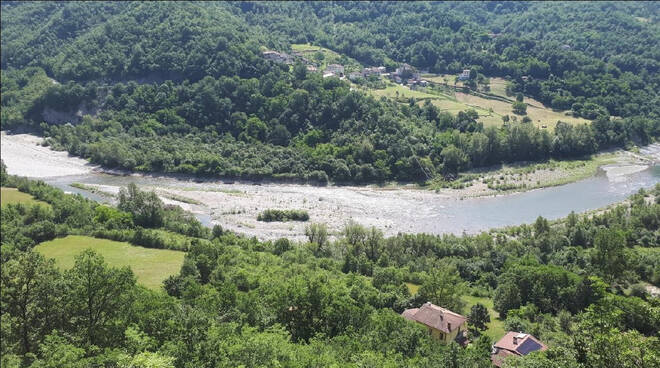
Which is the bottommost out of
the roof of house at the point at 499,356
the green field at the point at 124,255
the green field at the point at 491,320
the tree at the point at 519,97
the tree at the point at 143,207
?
the green field at the point at 491,320

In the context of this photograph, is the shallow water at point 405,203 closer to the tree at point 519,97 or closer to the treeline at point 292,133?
the treeline at point 292,133

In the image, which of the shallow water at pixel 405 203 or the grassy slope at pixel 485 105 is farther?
the grassy slope at pixel 485 105

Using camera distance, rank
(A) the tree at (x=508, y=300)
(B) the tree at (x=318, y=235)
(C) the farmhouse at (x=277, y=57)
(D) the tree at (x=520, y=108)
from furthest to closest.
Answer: (C) the farmhouse at (x=277, y=57)
(D) the tree at (x=520, y=108)
(B) the tree at (x=318, y=235)
(A) the tree at (x=508, y=300)

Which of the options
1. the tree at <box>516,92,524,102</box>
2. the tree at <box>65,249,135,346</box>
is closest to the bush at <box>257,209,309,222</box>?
the tree at <box>65,249,135,346</box>

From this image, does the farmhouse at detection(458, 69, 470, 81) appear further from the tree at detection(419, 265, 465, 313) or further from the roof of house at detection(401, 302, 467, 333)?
the roof of house at detection(401, 302, 467, 333)

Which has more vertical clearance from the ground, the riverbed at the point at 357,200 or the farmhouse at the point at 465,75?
the farmhouse at the point at 465,75

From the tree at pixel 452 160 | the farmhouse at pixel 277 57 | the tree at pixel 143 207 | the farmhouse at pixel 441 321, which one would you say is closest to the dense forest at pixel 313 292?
the tree at pixel 143 207

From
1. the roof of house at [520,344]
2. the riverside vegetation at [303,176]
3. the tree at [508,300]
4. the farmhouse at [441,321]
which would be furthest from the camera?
the tree at [508,300]
